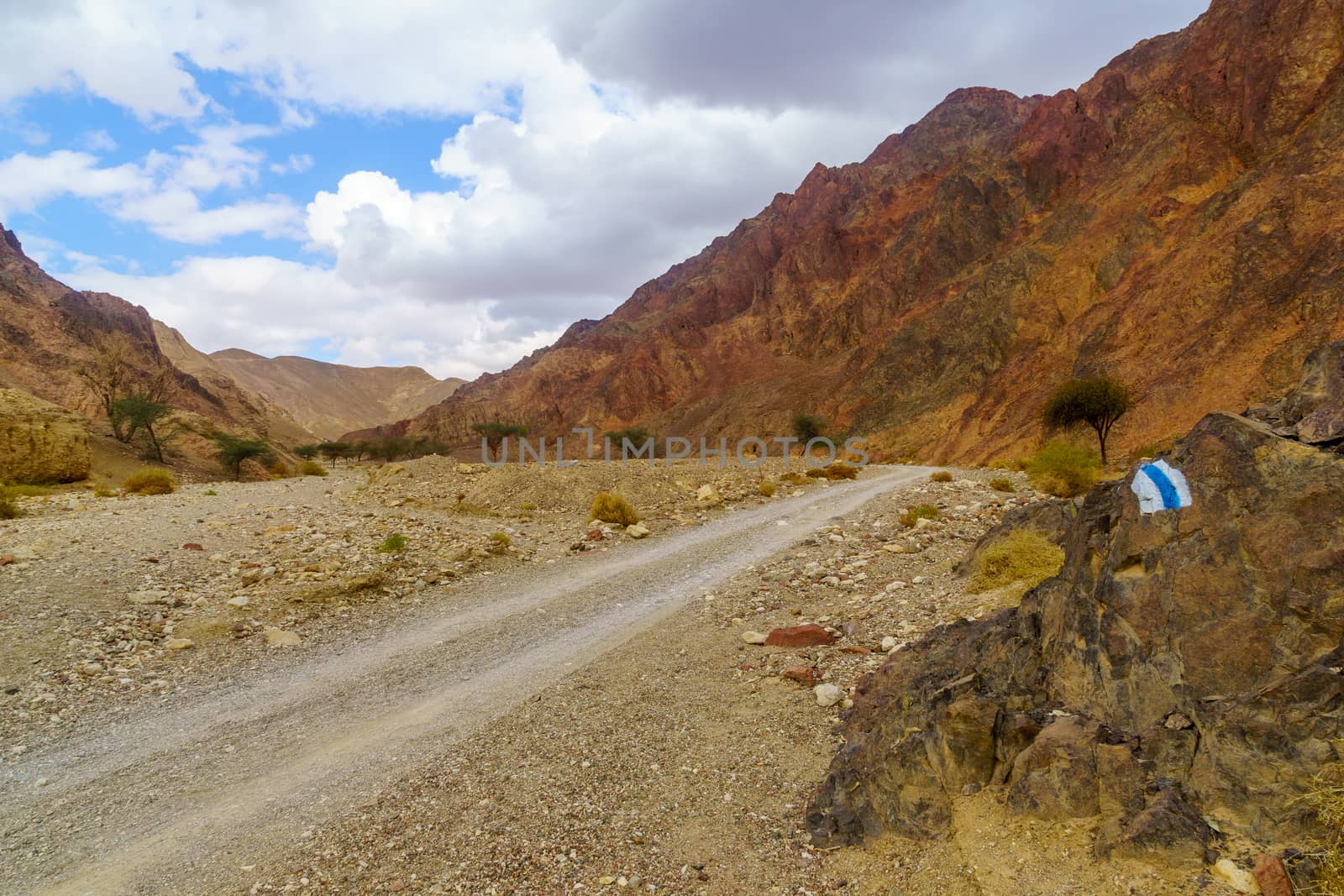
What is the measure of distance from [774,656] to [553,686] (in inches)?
95.5

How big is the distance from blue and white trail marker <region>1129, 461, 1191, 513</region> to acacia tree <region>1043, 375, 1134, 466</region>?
2988 cm

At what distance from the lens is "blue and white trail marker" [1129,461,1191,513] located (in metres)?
3.54

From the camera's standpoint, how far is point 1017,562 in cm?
794

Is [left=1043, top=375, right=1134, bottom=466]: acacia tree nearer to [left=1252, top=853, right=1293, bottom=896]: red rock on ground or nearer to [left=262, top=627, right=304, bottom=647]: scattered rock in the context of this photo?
[left=1252, top=853, right=1293, bottom=896]: red rock on ground

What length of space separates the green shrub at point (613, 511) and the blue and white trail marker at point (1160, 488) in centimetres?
1342

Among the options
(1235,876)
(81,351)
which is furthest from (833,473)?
(81,351)

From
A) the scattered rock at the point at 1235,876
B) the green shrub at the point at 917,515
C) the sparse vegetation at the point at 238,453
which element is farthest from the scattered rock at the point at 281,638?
the sparse vegetation at the point at 238,453

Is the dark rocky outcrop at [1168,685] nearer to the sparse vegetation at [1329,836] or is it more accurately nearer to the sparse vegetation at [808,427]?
the sparse vegetation at [1329,836]

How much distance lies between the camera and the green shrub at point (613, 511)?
16.5 m

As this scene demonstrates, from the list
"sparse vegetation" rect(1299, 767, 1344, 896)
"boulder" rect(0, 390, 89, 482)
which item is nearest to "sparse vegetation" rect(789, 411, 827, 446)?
"boulder" rect(0, 390, 89, 482)

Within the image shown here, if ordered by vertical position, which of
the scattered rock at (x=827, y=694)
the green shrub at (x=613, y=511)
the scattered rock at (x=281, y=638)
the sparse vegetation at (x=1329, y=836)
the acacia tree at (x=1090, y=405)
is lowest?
the scattered rock at (x=281, y=638)

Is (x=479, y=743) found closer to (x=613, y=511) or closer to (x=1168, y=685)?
(x=1168, y=685)

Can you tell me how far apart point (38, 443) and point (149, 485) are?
14.2 feet

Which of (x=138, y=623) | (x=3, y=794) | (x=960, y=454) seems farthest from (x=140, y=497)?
(x=960, y=454)
